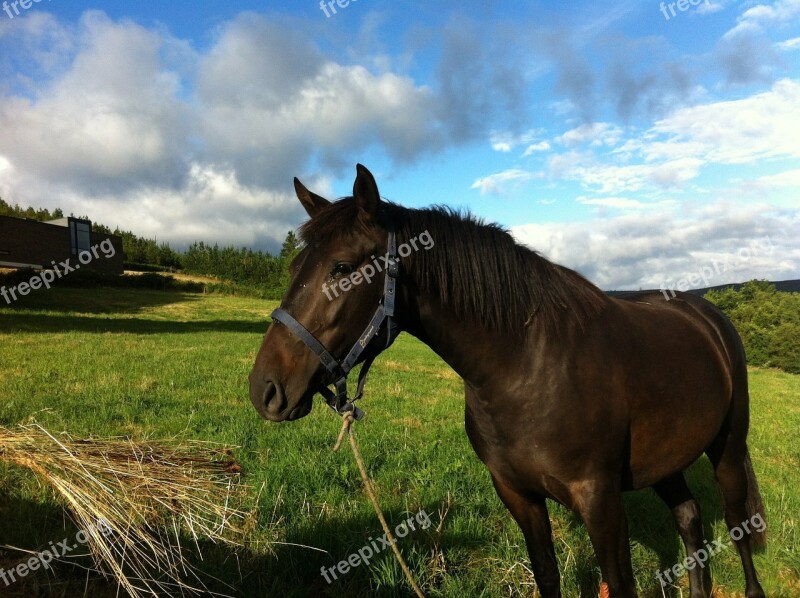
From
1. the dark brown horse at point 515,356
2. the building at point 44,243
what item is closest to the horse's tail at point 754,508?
the dark brown horse at point 515,356

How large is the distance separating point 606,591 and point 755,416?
1140cm

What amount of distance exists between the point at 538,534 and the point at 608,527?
2.04ft

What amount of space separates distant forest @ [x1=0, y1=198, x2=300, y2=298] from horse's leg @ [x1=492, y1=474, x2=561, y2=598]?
173 ft

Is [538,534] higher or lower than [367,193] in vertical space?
lower

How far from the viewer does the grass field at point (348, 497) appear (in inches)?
127

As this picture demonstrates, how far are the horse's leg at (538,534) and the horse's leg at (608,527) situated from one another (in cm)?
44

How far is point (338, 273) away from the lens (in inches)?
88.8

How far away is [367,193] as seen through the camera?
7.47ft

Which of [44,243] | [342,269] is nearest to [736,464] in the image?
[342,269]

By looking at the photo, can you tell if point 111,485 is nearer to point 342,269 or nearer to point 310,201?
point 342,269

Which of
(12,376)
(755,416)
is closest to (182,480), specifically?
(12,376)

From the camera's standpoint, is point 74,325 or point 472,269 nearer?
point 472,269

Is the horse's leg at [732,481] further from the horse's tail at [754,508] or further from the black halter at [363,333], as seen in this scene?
the black halter at [363,333]

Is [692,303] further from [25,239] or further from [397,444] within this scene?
[25,239]
